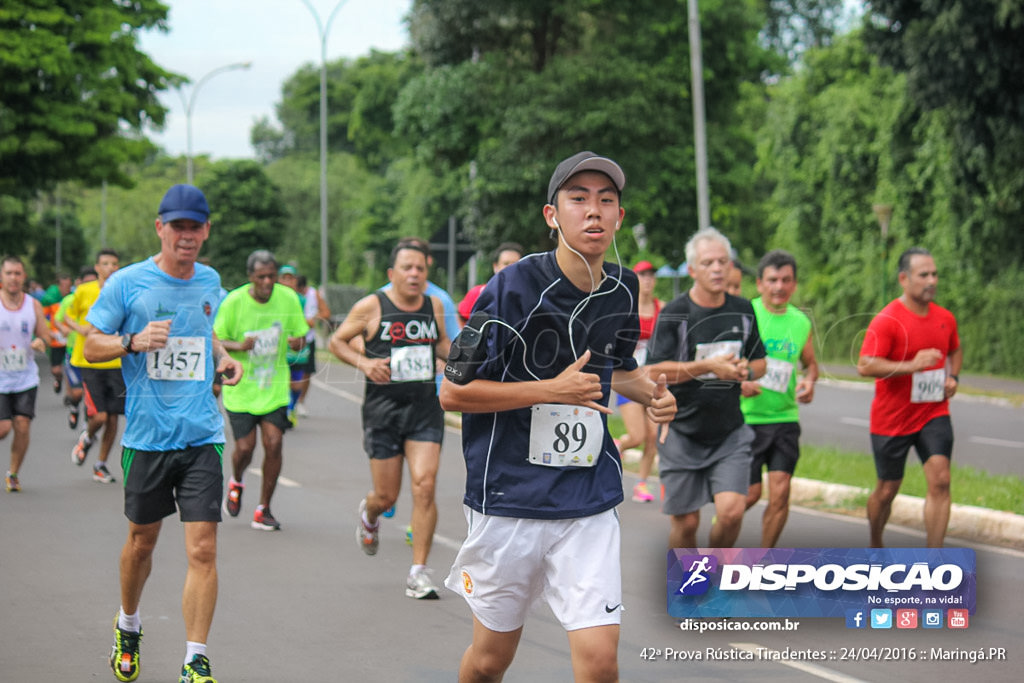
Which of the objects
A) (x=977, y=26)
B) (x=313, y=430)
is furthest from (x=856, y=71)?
(x=313, y=430)

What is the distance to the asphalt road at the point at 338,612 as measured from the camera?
562 centimetres

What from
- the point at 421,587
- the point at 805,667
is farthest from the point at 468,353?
the point at 421,587

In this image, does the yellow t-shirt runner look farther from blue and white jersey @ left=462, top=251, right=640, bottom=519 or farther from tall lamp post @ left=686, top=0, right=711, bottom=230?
blue and white jersey @ left=462, top=251, right=640, bottom=519

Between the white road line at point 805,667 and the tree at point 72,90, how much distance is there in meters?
28.8

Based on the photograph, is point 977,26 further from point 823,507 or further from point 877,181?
point 877,181

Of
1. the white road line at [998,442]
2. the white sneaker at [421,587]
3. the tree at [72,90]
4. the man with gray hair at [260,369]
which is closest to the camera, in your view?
the white sneaker at [421,587]

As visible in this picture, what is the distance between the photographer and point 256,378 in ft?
30.6

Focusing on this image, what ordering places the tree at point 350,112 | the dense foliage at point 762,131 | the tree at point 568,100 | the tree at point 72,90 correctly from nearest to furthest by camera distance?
the dense foliage at point 762,131 → the tree at point 568,100 → the tree at point 72,90 → the tree at point 350,112

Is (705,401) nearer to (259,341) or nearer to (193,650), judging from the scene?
(193,650)

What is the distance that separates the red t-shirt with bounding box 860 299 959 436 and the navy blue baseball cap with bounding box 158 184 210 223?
4059mm

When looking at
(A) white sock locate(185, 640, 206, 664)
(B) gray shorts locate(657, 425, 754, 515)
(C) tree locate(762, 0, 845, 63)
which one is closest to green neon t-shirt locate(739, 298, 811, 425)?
(B) gray shorts locate(657, 425, 754, 515)

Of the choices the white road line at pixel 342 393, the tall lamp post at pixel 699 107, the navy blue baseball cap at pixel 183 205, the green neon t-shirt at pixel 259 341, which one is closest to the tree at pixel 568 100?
the white road line at pixel 342 393

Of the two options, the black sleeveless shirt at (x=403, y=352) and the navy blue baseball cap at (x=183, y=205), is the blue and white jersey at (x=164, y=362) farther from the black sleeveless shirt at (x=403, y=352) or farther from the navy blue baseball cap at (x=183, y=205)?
the black sleeveless shirt at (x=403, y=352)

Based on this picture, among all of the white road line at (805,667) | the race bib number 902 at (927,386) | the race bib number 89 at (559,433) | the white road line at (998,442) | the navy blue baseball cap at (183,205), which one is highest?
the navy blue baseball cap at (183,205)
